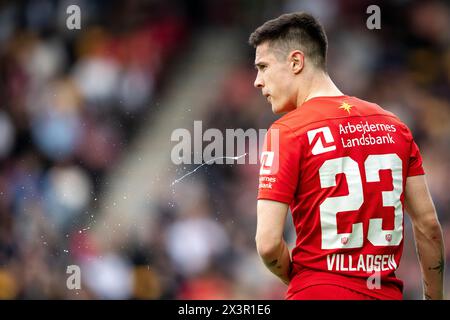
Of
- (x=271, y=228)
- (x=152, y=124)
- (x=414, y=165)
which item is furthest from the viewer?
(x=152, y=124)

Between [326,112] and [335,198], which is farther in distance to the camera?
[326,112]

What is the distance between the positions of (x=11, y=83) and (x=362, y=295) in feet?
21.5

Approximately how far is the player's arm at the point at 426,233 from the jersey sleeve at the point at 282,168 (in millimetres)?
545

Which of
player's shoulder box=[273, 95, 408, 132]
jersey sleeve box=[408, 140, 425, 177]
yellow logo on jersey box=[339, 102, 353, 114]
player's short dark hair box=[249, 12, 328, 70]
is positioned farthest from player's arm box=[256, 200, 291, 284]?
player's short dark hair box=[249, 12, 328, 70]

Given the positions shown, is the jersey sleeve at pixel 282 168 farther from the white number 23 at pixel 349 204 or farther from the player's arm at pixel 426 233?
the player's arm at pixel 426 233

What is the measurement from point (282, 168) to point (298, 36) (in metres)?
0.67

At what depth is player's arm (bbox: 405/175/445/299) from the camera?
10.6 feet

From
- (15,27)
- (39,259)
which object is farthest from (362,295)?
(15,27)

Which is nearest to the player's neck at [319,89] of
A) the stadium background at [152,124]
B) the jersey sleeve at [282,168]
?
the jersey sleeve at [282,168]

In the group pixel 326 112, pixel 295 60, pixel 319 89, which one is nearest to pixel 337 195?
pixel 326 112

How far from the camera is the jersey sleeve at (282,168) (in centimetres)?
300

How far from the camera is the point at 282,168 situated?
9.86 feet

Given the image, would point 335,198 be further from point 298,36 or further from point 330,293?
point 298,36

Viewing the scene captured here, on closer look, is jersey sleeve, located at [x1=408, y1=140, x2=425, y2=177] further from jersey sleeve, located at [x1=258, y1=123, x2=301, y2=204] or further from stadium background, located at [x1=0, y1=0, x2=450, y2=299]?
stadium background, located at [x1=0, y1=0, x2=450, y2=299]
